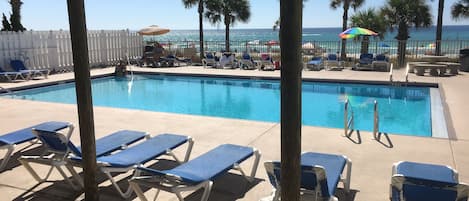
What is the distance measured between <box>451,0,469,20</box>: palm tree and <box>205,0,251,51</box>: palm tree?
30.0 feet

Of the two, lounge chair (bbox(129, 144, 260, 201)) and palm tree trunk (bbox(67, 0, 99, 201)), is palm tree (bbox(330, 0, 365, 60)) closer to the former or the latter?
lounge chair (bbox(129, 144, 260, 201))

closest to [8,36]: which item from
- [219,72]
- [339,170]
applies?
[219,72]

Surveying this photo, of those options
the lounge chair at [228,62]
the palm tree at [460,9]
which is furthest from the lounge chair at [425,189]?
the palm tree at [460,9]

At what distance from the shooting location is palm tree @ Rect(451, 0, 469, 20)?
15883mm

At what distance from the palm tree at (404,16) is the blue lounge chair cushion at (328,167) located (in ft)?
43.7

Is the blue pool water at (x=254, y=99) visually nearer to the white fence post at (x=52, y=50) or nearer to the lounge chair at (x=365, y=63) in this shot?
the white fence post at (x=52, y=50)

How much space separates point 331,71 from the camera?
1541 cm

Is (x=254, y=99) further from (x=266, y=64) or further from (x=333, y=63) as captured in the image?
(x=333, y=63)

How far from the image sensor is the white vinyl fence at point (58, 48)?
589 inches

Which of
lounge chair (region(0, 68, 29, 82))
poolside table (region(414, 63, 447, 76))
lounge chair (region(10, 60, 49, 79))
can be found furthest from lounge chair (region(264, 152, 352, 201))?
lounge chair (region(10, 60, 49, 79))

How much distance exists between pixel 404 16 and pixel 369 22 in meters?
1.76

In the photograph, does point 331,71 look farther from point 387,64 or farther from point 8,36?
point 8,36

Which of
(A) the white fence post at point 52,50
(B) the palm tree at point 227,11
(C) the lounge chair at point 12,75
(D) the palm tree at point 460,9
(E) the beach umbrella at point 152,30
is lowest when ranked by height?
(C) the lounge chair at point 12,75

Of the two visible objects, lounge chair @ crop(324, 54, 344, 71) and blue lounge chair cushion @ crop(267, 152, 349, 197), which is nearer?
blue lounge chair cushion @ crop(267, 152, 349, 197)
